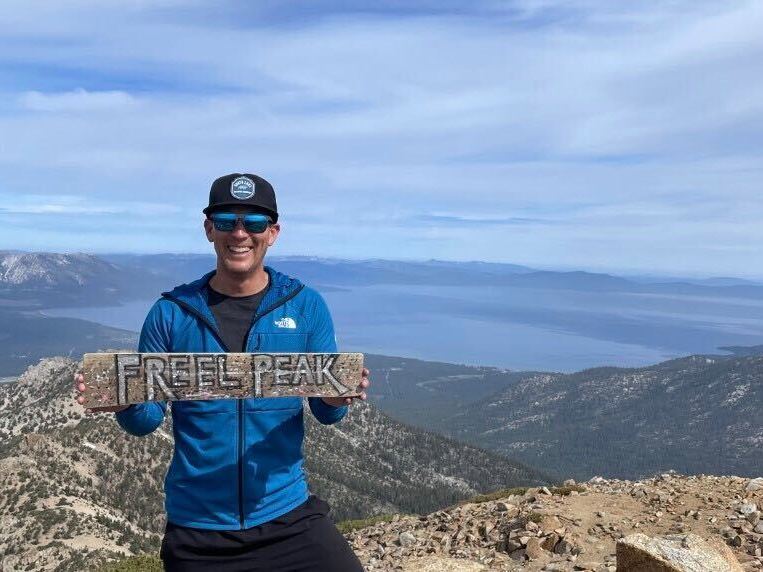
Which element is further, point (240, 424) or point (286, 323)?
point (286, 323)

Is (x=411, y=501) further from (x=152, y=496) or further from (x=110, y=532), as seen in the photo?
(x=110, y=532)

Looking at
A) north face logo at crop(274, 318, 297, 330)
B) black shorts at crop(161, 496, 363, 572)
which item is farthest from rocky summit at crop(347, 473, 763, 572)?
north face logo at crop(274, 318, 297, 330)

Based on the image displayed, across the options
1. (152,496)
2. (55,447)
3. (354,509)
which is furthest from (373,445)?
Result: (55,447)

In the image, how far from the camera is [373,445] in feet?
542

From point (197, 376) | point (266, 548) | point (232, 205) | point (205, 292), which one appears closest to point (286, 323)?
point (205, 292)

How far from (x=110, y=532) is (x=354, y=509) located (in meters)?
59.6

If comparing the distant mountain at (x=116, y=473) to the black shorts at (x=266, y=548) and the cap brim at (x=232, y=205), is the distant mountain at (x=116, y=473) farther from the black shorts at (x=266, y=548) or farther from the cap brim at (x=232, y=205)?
the cap brim at (x=232, y=205)

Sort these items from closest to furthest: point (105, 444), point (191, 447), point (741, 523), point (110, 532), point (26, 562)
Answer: point (191, 447) → point (741, 523) → point (26, 562) → point (110, 532) → point (105, 444)

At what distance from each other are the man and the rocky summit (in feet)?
23.6

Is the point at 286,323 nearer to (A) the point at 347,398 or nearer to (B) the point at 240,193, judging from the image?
(A) the point at 347,398

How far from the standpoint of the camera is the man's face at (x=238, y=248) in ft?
19.4

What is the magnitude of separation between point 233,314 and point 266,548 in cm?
234

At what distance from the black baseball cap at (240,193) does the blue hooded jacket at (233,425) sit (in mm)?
784

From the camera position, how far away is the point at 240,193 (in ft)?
19.6
